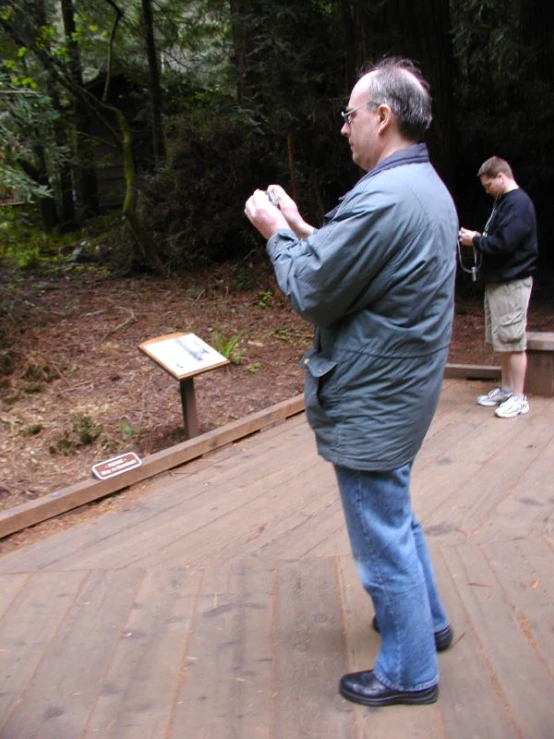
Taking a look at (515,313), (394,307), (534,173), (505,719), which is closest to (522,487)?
(515,313)

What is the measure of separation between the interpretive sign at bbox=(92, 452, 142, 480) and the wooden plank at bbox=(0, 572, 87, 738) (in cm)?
103

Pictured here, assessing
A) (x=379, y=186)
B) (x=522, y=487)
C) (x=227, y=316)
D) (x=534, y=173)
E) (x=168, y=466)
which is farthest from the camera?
(x=534, y=173)

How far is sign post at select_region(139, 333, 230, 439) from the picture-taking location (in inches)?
194

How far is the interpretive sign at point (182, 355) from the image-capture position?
493 cm

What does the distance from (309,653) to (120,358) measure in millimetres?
4995

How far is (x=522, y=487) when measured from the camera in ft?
13.0

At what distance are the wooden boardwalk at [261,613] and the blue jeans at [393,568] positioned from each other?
0.51 ft

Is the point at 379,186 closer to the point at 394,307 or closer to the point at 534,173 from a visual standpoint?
the point at 394,307

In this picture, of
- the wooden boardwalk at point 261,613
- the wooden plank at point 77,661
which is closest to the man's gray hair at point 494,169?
the wooden boardwalk at point 261,613

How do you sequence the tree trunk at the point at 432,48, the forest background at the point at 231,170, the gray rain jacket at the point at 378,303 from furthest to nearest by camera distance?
the tree trunk at the point at 432,48 → the forest background at the point at 231,170 → the gray rain jacket at the point at 378,303

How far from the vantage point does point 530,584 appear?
9.65ft

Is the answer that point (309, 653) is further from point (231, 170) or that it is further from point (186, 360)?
point (231, 170)

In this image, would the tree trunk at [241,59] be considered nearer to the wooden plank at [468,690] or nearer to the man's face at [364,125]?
the man's face at [364,125]

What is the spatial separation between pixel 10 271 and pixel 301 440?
5.45 metres
